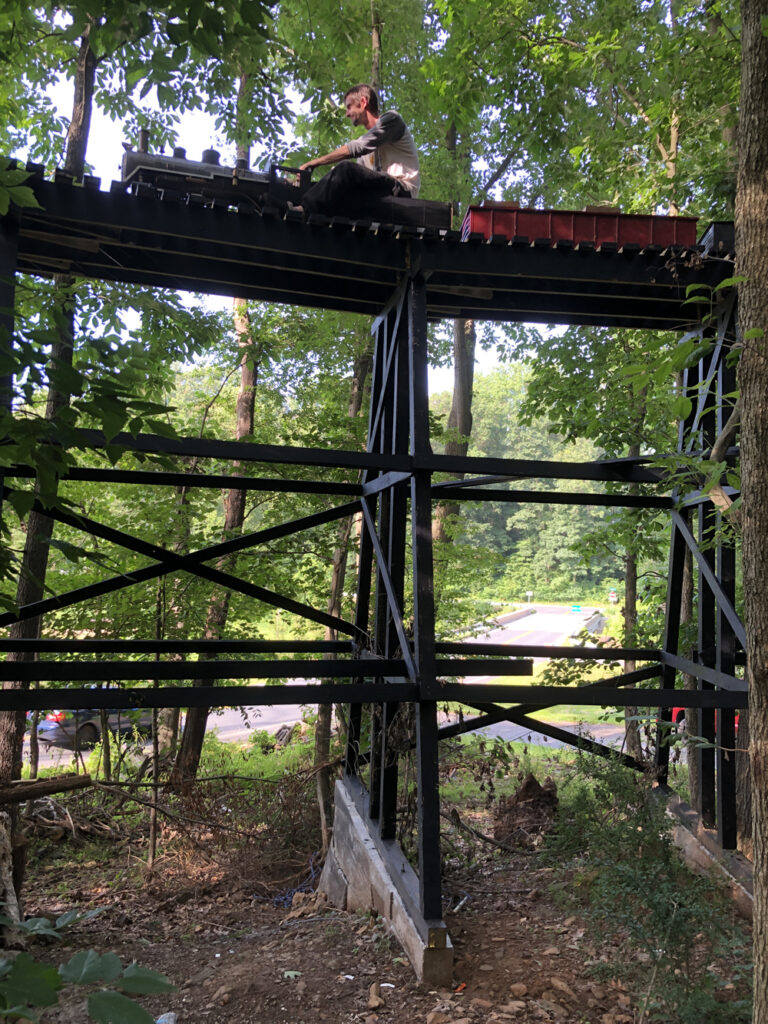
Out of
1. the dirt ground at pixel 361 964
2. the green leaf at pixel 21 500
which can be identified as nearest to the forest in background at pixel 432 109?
the dirt ground at pixel 361 964

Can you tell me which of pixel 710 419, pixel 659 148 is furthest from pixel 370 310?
pixel 659 148

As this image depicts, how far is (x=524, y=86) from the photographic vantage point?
924 centimetres

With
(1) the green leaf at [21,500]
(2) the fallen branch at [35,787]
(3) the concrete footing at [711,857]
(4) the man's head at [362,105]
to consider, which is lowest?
(3) the concrete footing at [711,857]

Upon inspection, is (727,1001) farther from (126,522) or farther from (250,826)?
(126,522)

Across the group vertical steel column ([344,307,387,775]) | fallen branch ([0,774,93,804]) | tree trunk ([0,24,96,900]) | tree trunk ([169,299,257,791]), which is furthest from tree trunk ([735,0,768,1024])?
tree trunk ([169,299,257,791])

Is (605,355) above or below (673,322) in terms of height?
above

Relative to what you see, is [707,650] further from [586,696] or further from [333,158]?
[333,158]

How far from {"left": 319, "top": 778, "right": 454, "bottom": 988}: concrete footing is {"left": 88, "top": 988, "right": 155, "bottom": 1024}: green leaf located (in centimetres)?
379

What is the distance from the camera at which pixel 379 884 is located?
5574 mm

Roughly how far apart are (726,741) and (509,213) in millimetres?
4286

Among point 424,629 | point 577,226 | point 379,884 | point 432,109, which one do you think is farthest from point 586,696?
point 432,109

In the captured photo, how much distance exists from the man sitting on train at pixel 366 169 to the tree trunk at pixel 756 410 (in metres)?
2.73

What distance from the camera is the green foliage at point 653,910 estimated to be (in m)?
3.64

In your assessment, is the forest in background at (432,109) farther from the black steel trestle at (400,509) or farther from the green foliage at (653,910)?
the green foliage at (653,910)
